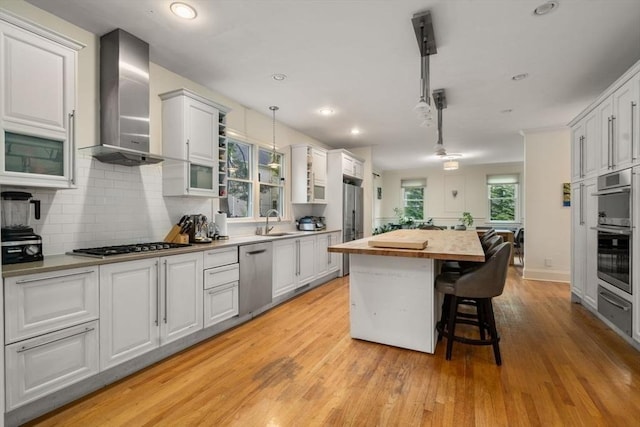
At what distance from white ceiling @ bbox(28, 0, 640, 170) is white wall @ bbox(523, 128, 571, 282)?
2.94ft

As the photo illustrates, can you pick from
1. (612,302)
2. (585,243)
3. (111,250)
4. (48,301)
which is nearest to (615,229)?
(612,302)

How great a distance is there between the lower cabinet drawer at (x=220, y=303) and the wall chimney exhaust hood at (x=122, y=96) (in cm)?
135

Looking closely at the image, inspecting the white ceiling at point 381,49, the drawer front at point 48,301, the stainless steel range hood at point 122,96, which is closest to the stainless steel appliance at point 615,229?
the white ceiling at point 381,49

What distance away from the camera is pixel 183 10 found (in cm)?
221

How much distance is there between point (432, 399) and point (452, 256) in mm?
947

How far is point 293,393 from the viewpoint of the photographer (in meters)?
Result: 2.02

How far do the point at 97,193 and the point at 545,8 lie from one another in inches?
147

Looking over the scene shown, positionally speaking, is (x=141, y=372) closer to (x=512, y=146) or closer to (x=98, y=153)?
(x=98, y=153)

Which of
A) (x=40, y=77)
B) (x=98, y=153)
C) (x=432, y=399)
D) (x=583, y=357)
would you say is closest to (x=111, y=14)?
(x=40, y=77)

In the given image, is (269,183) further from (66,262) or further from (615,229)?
(615,229)

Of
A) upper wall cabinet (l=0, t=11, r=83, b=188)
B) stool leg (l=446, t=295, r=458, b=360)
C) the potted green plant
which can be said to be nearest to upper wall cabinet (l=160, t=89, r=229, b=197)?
upper wall cabinet (l=0, t=11, r=83, b=188)

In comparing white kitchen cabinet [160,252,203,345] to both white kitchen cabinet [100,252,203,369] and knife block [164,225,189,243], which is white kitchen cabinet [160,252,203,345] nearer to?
white kitchen cabinet [100,252,203,369]

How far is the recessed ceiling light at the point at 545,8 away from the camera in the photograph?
2.11 m

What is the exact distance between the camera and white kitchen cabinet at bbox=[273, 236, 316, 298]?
3.89m
